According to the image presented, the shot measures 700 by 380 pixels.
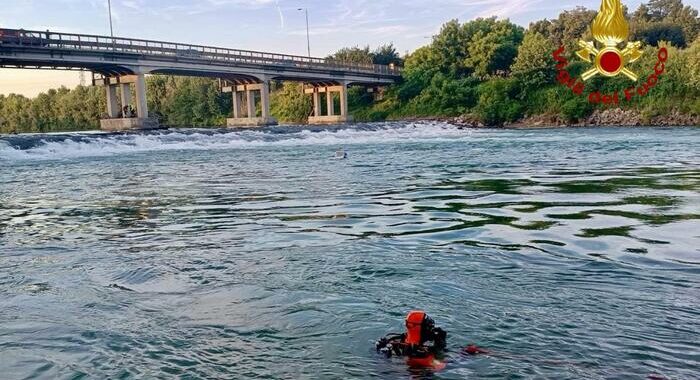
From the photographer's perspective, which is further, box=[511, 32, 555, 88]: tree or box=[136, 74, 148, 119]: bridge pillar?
box=[511, 32, 555, 88]: tree

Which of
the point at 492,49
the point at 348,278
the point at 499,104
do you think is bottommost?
the point at 348,278

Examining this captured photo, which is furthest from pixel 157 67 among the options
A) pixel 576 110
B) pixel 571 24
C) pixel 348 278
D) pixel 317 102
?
pixel 571 24

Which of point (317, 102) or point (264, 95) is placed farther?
point (317, 102)

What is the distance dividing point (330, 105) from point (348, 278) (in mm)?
79269

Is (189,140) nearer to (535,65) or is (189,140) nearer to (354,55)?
(535,65)

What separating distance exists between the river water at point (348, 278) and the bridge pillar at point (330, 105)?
65.2m

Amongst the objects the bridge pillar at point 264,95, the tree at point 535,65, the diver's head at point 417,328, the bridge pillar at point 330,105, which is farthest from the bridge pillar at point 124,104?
the diver's head at point 417,328

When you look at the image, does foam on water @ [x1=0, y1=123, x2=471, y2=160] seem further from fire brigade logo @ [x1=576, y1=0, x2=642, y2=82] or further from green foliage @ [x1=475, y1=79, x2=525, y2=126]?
green foliage @ [x1=475, y1=79, x2=525, y2=126]

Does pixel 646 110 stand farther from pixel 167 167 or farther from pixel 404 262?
pixel 404 262

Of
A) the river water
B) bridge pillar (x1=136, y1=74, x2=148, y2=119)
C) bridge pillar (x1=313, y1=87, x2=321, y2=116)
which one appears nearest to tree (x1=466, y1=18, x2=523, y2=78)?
bridge pillar (x1=313, y1=87, x2=321, y2=116)

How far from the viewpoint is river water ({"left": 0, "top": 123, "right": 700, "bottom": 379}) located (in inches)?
185

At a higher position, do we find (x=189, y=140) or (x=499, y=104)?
(x=499, y=104)

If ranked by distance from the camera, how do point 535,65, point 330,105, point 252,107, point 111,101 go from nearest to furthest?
point 111,101 < point 535,65 < point 252,107 < point 330,105

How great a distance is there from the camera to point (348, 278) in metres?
7.00
